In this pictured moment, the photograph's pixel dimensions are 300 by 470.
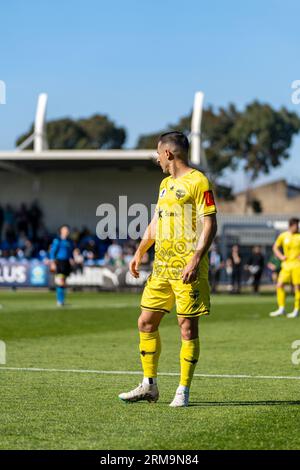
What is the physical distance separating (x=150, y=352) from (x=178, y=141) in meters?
1.88

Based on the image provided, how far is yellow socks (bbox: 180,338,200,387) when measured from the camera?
8.49m

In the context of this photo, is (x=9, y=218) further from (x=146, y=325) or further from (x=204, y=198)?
(x=204, y=198)

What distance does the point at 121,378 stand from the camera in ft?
34.2

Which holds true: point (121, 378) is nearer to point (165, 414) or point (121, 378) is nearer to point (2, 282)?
point (165, 414)

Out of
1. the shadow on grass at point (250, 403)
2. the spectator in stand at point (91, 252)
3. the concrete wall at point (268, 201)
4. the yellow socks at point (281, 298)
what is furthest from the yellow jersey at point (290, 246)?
the concrete wall at point (268, 201)

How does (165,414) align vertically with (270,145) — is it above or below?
below

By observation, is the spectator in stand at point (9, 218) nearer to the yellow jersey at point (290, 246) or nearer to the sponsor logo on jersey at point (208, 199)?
the yellow jersey at point (290, 246)

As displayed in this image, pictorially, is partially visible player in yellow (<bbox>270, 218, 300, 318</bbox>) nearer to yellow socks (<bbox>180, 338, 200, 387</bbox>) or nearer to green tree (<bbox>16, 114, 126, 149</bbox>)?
yellow socks (<bbox>180, 338, 200, 387</bbox>)

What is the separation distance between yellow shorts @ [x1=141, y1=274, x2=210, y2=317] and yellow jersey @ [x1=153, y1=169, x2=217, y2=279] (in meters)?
0.07

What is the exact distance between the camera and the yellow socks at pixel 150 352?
8.71 metres

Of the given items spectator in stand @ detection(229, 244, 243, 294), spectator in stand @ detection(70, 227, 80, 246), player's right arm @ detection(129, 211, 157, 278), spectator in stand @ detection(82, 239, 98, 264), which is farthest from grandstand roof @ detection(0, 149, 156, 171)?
player's right arm @ detection(129, 211, 157, 278)
